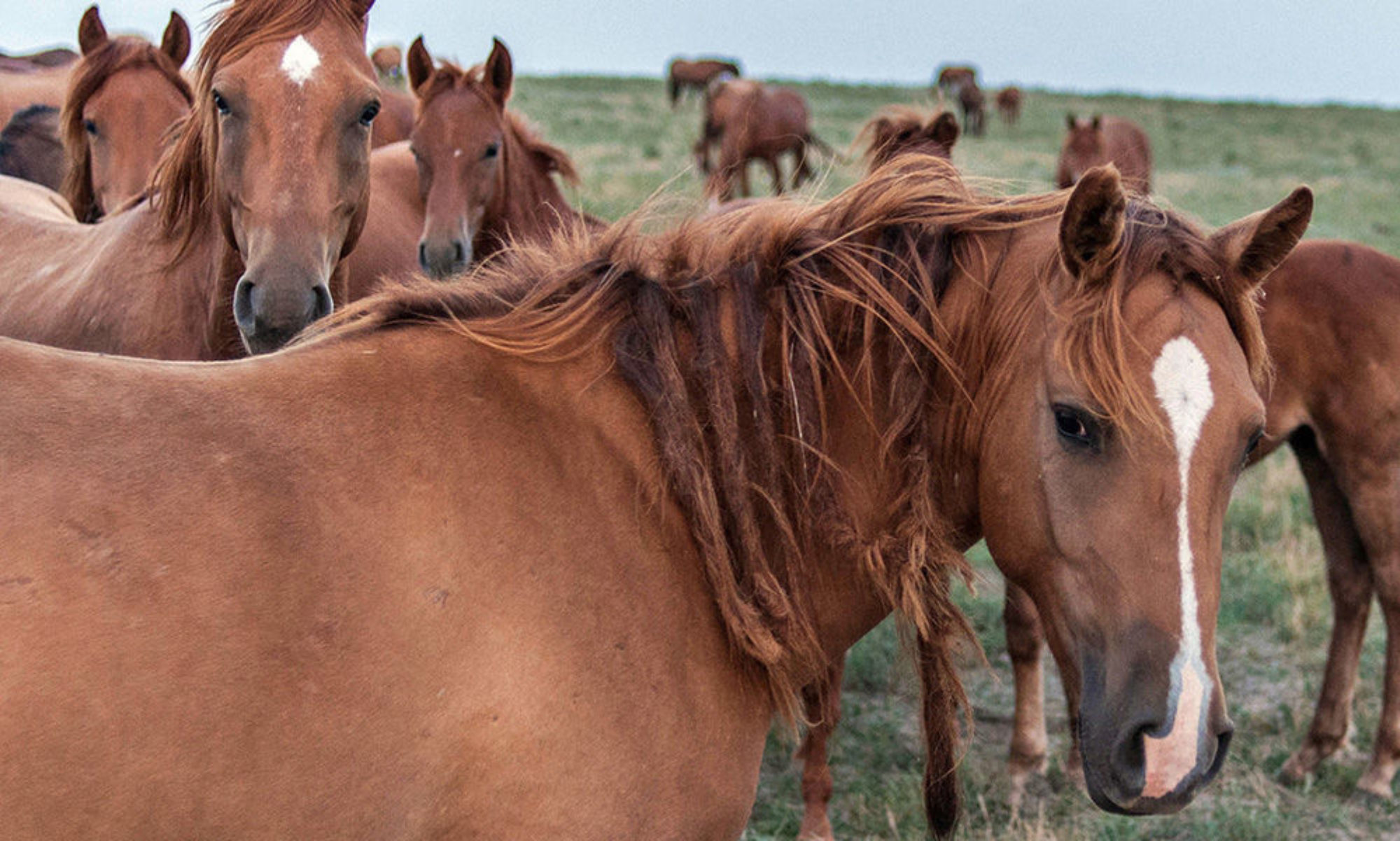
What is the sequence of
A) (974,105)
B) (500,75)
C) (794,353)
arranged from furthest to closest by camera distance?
(974,105) < (500,75) < (794,353)

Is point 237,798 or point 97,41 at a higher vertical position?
point 97,41

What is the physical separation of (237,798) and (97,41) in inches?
166

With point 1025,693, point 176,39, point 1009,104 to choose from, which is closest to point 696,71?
point 1009,104

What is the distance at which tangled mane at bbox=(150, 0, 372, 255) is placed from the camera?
3520mm

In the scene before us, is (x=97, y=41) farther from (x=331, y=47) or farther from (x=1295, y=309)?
(x=1295, y=309)

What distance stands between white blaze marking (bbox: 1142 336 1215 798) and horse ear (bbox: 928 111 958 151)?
3793 millimetres

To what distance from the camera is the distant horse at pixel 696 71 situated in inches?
1433

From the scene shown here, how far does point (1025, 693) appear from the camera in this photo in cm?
433

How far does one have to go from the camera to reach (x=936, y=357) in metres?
2.09

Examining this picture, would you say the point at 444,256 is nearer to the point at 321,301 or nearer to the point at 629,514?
the point at 321,301

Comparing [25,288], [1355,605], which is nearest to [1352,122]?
[1355,605]

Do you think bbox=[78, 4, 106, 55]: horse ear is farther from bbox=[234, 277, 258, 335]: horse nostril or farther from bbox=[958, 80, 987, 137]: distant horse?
bbox=[958, 80, 987, 137]: distant horse

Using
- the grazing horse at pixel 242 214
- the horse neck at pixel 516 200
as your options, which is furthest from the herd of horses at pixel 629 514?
the horse neck at pixel 516 200

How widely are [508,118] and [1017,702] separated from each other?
3.94 meters
